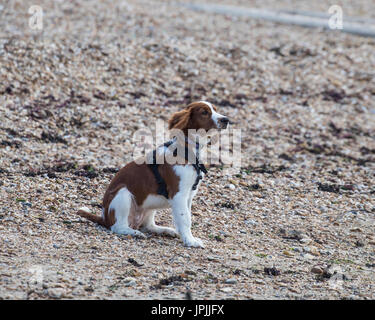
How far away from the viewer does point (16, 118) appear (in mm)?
12336

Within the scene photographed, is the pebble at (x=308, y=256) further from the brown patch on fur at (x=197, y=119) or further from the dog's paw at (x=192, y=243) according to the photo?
the brown patch on fur at (x=197, y=119)

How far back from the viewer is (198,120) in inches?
336

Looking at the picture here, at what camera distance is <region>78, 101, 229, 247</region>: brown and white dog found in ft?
27.0

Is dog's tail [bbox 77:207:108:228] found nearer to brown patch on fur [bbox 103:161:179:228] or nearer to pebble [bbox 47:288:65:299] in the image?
brown patch on fur [bbox 103:161:179:228]

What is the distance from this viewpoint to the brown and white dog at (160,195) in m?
8.23

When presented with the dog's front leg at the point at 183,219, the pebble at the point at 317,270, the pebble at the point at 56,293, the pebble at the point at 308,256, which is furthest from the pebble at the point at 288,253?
the pebble at the point at 56,293

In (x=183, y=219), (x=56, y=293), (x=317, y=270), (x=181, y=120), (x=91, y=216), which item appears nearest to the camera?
(x=56, y=293)

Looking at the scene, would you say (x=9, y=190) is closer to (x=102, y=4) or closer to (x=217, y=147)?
(x=217, y=147)

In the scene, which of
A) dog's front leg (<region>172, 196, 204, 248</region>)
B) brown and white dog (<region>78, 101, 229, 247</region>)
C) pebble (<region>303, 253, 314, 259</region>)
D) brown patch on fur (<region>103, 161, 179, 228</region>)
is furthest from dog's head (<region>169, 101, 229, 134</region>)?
pebble (<region>303, 253, 314, 259</region>)

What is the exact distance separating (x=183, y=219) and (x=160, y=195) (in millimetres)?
438

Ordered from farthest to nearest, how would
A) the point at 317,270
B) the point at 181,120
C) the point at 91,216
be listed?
the point at 91,216, the point at 181,120, the point at 317,270

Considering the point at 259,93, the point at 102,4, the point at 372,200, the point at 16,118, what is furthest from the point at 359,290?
the point at 102,4

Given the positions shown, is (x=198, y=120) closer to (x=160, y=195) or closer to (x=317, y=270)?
(x=160, y=195)

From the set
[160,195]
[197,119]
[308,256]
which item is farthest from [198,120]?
[308,256]
